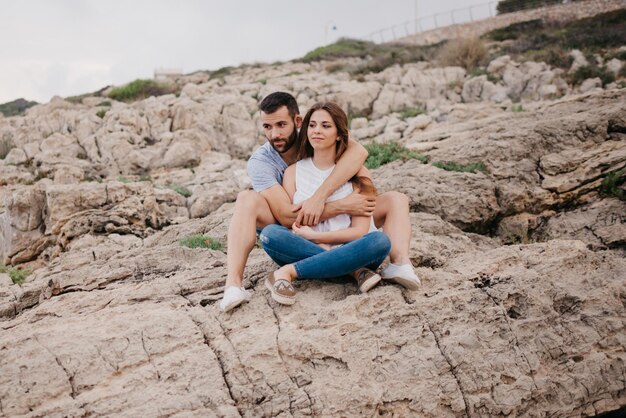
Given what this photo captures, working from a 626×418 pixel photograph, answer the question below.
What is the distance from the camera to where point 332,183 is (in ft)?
14.0

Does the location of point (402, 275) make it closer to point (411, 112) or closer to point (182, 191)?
point (182, 191)

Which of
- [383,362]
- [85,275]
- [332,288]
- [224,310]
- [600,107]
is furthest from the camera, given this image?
[600,107]

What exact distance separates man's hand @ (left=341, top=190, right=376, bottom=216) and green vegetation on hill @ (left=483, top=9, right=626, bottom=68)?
1685 cm

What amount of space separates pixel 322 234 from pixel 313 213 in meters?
0.21

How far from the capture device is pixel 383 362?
3.54 m

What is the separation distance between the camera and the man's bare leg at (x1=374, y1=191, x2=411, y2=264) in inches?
165

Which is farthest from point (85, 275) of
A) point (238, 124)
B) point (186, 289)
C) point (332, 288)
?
point (238, 124)

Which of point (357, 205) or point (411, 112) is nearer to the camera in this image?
point (357, 205)

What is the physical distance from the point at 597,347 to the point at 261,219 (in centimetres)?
314

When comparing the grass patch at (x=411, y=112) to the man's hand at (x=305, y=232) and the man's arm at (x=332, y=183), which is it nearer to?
the man's arm at (x=332, y=183)

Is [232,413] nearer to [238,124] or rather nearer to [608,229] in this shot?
[608,229]

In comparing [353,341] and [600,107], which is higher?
[600,107]

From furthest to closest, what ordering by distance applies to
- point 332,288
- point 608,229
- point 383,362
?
point 608,229, point 332,288, point 383,362

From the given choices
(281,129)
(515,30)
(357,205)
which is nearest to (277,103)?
(281,129)
